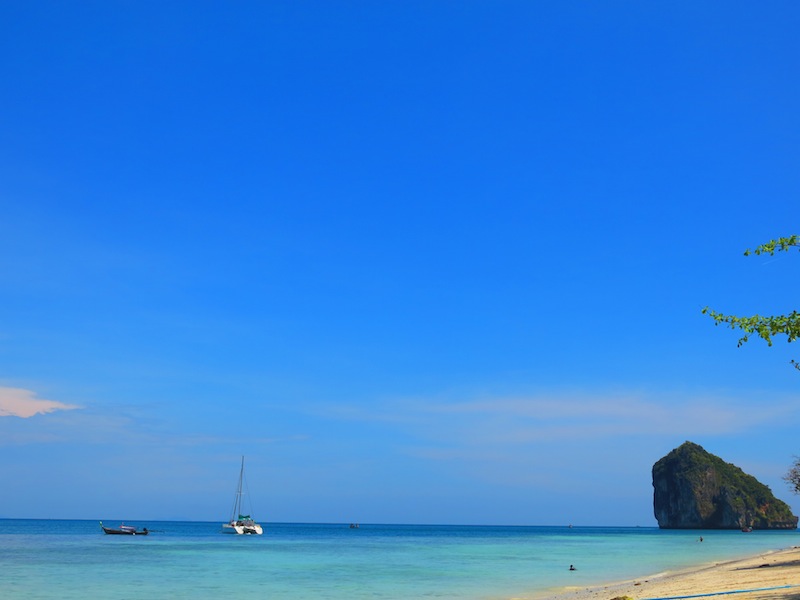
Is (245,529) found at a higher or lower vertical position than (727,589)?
lower

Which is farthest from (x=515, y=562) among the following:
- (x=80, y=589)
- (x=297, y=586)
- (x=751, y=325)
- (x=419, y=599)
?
(x=751, y=325)

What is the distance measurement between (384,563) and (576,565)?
15793mm

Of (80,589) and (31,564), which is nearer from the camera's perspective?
(80,589)

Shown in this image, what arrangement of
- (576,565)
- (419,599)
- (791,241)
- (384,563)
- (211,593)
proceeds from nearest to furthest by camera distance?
(791,241)
(419,599)
(211,593)
(576,565)
(384,563)

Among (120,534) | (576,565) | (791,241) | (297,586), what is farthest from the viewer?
(120,534)

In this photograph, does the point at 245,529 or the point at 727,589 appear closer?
the point at 727,589

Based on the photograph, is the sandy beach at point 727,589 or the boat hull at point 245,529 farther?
the boat hull at point 245,529

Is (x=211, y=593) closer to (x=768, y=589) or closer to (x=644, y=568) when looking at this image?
(x=768, y=589)

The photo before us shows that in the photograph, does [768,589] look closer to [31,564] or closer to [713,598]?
[713,598]

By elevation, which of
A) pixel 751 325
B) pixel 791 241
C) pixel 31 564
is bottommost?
pixel 31 564

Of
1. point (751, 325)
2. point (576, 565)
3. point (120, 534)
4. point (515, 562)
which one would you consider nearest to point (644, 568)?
point (576, 565)

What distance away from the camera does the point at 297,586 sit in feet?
137

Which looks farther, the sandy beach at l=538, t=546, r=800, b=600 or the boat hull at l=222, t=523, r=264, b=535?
the boat hull at l=222, t=523, r=264, b=535

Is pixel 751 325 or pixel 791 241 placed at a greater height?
pixel 791 241
